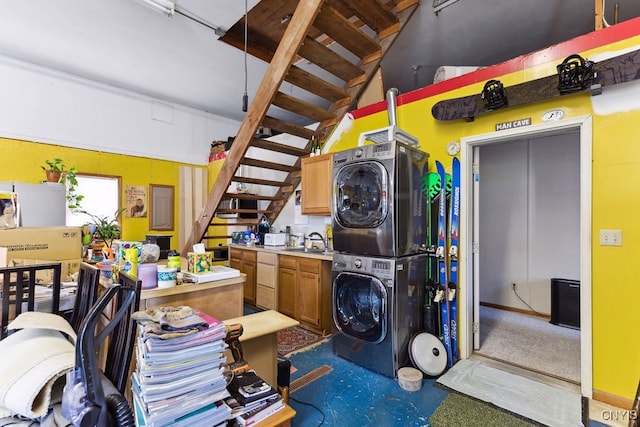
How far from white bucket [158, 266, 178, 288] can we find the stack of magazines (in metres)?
0.63

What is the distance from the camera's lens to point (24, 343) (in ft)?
4.28

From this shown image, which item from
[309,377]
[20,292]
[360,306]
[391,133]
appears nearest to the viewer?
[20,292]

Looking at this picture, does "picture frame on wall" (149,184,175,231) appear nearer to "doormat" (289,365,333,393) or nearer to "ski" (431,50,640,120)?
"doormat" (289,365,333,393)

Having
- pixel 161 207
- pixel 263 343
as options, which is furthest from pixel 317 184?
pixel 161 207

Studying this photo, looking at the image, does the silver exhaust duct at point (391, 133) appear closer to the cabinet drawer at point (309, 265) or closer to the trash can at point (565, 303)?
the cabinet drawer at point (309, 265)

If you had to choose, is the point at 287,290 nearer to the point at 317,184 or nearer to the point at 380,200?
the point at 317,184

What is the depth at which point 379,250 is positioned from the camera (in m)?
2.50

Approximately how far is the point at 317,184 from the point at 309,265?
3.23 feet

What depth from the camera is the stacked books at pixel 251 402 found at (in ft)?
3.53

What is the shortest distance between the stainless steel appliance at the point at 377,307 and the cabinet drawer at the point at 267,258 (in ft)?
4.16

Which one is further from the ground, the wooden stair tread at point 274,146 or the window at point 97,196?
the wooden stair tread at point 274,146

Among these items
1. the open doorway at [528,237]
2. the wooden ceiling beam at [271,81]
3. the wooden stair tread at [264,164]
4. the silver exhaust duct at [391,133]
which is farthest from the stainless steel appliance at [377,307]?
the wooden stair tread at [264,164]

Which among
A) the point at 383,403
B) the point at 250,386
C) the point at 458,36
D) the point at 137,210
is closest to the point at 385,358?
the point at 383,403

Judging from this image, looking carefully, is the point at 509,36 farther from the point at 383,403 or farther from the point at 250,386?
the point at 250,386
